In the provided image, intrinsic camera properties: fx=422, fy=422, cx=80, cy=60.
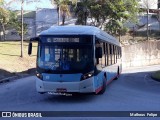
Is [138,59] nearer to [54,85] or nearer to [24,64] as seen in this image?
[24,64]

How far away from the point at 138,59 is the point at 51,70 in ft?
120

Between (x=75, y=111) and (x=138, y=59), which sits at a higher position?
(x=75, y=111)

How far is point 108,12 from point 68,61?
36.1 metres

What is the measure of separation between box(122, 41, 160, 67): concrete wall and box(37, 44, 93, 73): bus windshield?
32.5 m

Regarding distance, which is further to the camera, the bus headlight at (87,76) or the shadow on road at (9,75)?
the shadow on road at (9,75)

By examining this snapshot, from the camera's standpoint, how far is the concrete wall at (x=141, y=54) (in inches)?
1970

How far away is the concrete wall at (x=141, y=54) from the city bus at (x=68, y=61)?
3231 cm

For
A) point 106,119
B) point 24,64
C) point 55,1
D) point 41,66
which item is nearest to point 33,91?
point 41,66

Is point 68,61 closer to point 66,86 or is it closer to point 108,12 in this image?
point 66,86

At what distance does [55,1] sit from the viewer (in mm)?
47688

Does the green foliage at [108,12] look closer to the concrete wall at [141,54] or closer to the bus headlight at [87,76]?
the concrete wall at [141,54]

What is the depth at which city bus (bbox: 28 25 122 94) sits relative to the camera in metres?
16.5

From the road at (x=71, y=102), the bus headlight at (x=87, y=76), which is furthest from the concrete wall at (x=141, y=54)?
the bus headlight at (x=87, y=76)

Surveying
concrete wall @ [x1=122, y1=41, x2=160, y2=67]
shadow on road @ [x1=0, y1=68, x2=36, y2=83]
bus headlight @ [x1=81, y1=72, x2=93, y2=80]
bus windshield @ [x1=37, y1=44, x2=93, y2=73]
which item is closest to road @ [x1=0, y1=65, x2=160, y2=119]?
bus headlight @ [x1=81, y1=72, x2=93, y2=80]
